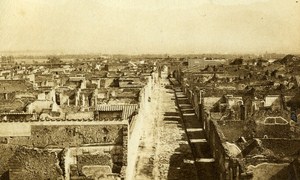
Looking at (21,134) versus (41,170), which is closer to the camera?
(41,170)

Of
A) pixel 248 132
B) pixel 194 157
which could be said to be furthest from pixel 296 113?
pixel 194 157

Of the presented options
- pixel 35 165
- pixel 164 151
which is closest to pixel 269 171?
pixel 35 165

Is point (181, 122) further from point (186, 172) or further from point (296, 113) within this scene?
point (186, 172)

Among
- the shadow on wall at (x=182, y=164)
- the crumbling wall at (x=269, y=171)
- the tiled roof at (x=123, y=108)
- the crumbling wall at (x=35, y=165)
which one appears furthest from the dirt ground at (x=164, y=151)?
the crumbling wall at (x=269, y=171)

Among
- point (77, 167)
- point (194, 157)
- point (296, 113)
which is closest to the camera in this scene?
point (77, 167)

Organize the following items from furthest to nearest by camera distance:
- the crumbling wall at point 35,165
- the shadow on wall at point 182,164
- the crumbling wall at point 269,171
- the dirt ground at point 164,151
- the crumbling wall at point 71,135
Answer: the dirt ground at point 164,151 → the shadow on wall at point 182,164 → the crumbling wall at point 71,135 → the crumbling wall at point 35,165 → the crumbling wall at point 269,171

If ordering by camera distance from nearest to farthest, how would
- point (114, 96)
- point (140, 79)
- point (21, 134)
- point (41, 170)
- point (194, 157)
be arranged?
1. point (41, 170)
2. point (21, 134)
3. point (194, 157)
4. point (114, 96)
5. point (140, 79)

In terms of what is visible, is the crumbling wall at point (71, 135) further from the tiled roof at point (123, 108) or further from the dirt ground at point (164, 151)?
the tiled roof at point (123, 108)

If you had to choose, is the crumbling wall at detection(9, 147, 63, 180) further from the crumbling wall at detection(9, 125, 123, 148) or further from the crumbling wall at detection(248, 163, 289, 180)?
the crumbling wall at detection(248, 163, 289, 180)
